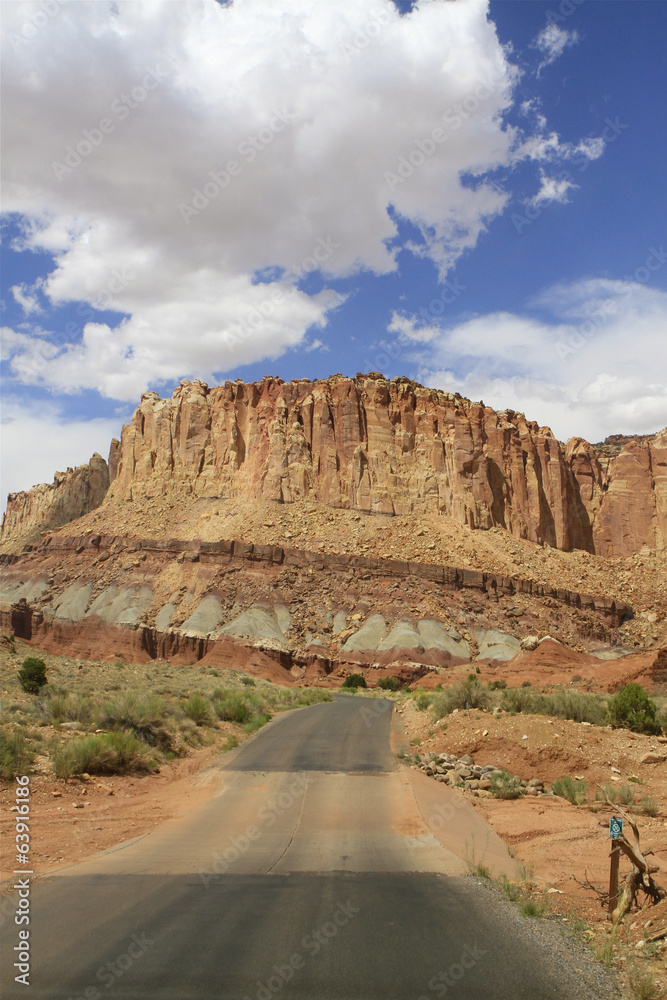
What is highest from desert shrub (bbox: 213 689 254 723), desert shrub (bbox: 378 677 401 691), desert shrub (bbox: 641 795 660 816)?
desert shrub (bbox: 213 689 254 723)

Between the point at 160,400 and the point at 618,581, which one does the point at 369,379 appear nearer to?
the point at 160,400

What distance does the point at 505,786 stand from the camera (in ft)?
45.0

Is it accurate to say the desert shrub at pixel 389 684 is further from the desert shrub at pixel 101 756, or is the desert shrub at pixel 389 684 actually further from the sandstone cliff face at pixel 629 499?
the sandstone cliff face at pixel 629 499

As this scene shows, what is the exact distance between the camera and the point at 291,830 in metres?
10.6

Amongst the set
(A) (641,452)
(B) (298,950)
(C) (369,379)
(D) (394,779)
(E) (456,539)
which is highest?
(C) (369,379)

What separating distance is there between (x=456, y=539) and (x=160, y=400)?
182 ft

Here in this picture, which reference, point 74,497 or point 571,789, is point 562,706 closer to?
point 571,789

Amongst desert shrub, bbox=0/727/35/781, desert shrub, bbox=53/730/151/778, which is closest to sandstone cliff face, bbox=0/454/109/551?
desert shrub, bbox=53/730/151/778

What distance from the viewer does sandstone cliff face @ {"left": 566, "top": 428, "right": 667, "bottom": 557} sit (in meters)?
98.9

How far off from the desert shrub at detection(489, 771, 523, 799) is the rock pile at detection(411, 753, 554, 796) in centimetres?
12

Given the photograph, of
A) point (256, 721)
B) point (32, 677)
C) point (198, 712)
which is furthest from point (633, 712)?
point (32, 677)

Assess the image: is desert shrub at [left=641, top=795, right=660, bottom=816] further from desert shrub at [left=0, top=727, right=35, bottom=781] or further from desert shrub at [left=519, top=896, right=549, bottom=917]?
desert shrub at [left=0, top=727, right=35, bottom=781]

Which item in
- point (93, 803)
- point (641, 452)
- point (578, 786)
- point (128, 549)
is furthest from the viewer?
point (641, 452)

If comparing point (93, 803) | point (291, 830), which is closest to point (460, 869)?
point (291, 830)
